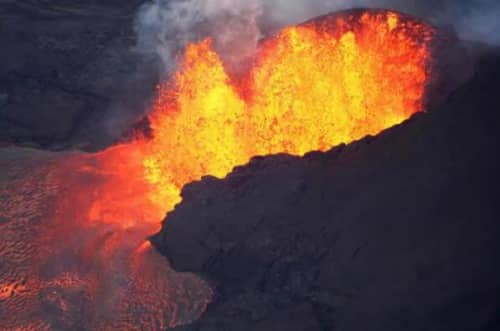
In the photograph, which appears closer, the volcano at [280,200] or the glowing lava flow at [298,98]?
the volcano at [280,200]

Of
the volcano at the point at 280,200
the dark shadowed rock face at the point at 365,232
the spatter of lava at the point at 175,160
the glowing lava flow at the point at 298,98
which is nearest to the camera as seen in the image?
the dark shadowed rock face at the point at 365,232

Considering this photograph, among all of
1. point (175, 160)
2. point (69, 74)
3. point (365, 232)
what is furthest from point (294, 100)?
point (69, 74)

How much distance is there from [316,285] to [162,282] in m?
2.18

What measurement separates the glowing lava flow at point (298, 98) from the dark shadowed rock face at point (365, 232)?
2.64 feet

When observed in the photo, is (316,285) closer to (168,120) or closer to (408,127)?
(408,127)

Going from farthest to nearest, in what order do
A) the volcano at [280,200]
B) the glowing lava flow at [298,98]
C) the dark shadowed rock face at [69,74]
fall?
the dark shadowed rock face at [69,74], the glowing lava flow at [298,98], the volcano at [280,200]

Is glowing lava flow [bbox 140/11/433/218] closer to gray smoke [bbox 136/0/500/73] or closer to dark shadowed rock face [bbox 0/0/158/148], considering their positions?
gray smoke [bbox 136/0/500/73]

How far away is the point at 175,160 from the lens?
12469 mm

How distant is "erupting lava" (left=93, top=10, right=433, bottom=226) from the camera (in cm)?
1139

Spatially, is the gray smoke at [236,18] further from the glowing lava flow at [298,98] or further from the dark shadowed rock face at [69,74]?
the glowing lava flow at [298,98]

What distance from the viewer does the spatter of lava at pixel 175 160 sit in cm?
1003

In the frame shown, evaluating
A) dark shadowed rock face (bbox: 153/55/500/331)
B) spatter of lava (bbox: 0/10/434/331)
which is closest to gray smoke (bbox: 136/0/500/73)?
spatter of lava (bbox: 0/10/434/331)

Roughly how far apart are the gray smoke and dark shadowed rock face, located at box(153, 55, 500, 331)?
118 inches

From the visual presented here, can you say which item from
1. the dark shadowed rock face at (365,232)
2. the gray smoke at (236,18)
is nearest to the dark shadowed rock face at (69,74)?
the gray smoke at (236,18)
